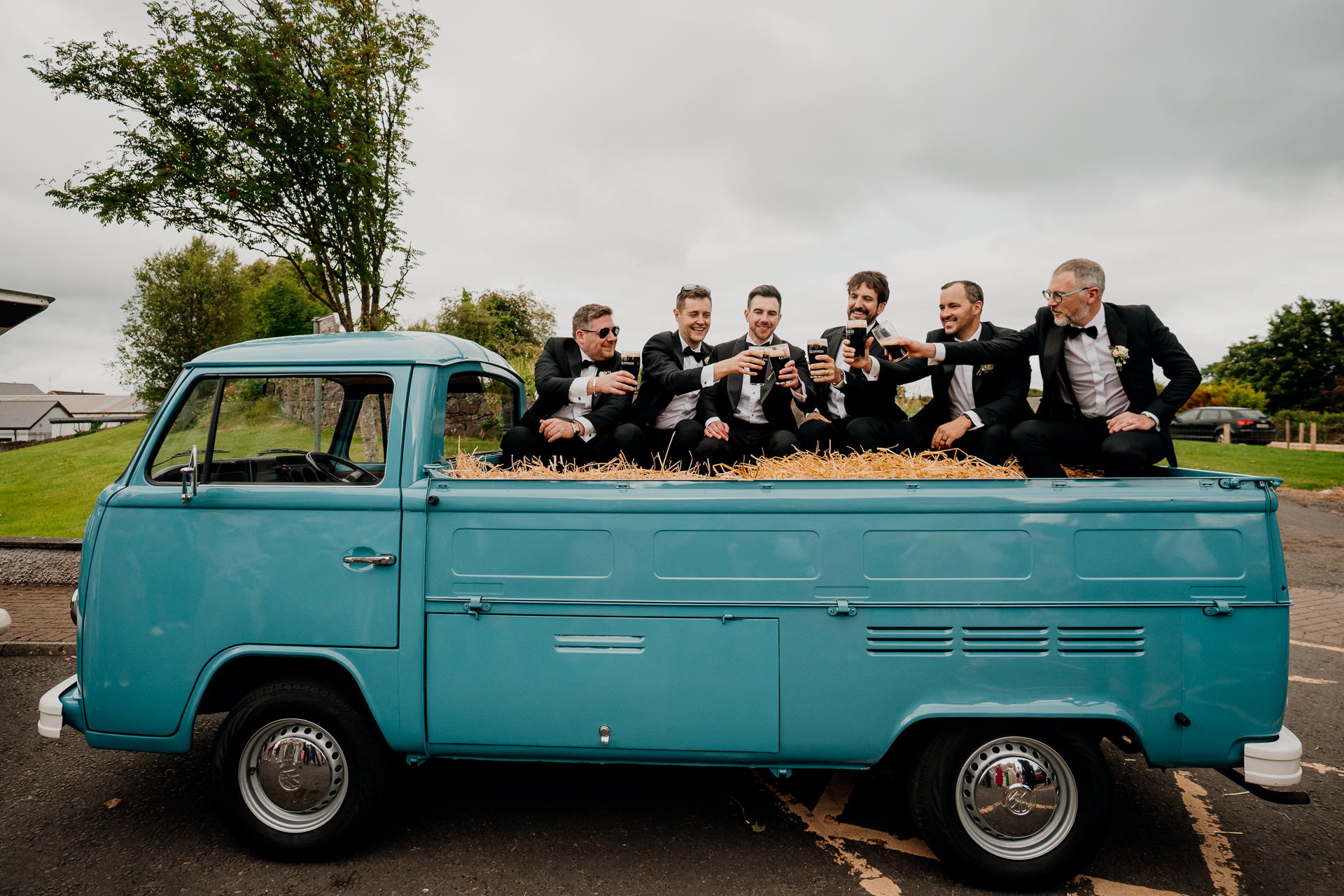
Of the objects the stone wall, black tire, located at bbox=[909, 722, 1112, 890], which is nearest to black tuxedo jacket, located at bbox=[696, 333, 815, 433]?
black tire, located at bbox=[909, 722, 1112, 890]

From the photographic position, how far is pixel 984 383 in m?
3.88

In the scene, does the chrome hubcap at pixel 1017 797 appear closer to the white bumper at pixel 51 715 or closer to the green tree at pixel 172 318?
the white bumper at pixel 51 715

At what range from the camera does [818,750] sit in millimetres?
2799

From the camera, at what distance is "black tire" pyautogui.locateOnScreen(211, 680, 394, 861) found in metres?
2.98

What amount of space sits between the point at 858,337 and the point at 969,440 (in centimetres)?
92

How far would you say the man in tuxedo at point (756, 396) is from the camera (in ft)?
13.4

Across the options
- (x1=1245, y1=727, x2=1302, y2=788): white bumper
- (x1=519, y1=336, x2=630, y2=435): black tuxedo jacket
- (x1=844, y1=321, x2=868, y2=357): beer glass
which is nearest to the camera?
(x1=1245, y1=727, x2=1302, y2=788): white bumper

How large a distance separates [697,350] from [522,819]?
301 cm

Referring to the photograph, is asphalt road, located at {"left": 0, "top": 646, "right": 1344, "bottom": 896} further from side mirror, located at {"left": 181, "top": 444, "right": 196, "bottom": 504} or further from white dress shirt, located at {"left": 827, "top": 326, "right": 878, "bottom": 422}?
white dress shirt, located at {"left": 827, "top": 326, "right": 878, "bottom": 422}

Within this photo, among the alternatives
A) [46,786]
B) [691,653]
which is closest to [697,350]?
[691,653]

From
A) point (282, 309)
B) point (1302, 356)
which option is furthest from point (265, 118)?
point (1302, 356)

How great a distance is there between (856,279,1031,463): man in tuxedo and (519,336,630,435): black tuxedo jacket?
1525 millimetres

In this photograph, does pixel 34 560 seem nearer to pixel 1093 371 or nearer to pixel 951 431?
pixel 951 431

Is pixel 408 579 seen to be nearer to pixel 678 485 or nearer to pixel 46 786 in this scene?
A: pixel 678 485
